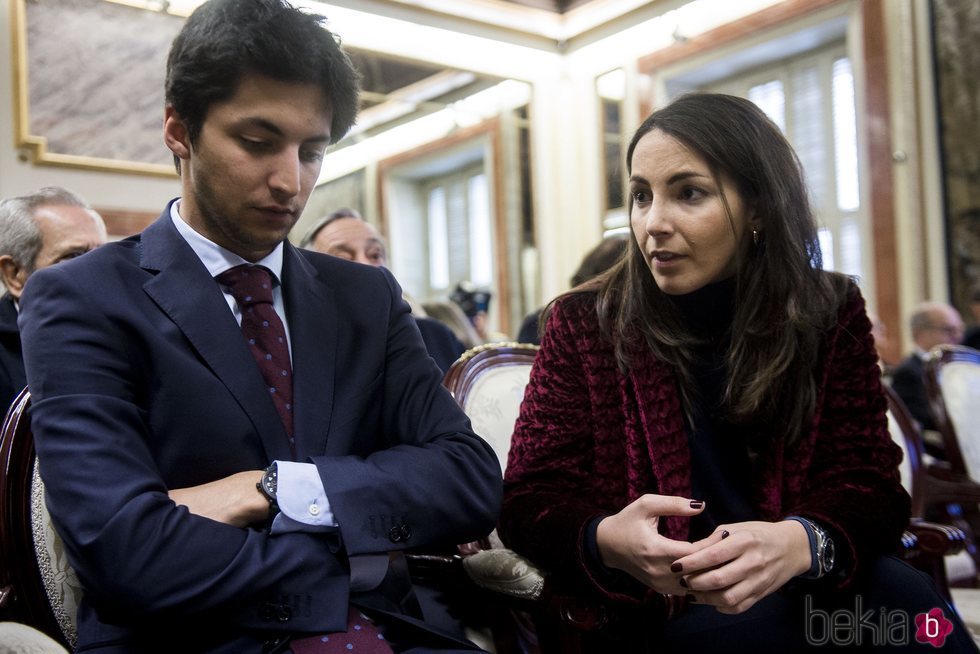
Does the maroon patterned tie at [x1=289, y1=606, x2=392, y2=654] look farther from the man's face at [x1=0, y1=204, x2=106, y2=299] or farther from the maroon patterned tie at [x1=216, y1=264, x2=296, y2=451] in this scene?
the man's face at [x1=0, y1=204, x2=106, y2=299]

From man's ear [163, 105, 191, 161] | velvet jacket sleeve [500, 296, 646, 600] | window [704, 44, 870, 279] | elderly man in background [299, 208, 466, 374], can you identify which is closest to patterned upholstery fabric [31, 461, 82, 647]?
man's ear [163, 105, 191, 161]

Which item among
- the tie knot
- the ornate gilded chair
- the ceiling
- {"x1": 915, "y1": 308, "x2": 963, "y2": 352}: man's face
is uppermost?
Answer: the ceiling

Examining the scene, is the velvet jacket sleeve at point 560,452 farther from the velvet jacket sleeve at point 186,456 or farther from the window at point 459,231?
the window at point 459,231

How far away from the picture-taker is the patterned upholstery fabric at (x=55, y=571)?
4.22 feet

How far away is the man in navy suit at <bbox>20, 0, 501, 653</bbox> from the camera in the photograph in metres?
1.11

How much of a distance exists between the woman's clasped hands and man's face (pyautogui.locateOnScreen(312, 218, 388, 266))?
1932mm

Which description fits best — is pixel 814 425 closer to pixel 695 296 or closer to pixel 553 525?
pixel 695 296

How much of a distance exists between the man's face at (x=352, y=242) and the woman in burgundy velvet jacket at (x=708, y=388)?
1.56 metres

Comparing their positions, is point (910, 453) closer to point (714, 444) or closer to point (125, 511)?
point (714, 444)

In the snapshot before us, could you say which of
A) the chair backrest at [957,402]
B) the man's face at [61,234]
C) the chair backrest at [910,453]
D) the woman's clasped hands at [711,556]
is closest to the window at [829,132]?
the chair backrest at [957,402]

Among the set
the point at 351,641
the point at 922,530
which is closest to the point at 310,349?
the point at 351,641

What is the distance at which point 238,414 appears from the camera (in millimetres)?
1233

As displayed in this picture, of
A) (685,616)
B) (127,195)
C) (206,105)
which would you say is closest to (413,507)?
(685,616)

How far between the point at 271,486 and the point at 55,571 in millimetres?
365
